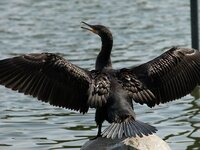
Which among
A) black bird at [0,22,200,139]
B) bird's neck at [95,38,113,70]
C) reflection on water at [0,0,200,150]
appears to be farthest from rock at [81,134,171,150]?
reflection on water at [0,0,200,150]

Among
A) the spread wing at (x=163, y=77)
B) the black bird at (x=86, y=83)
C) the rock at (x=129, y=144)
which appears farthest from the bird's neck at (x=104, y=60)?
the rock at (x=129, y=144)

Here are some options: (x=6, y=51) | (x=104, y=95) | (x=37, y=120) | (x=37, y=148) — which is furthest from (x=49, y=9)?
(x=104, y=95)

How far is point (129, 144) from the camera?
766 centimetres

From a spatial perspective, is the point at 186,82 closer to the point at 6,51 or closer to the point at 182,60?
the point at 182,60

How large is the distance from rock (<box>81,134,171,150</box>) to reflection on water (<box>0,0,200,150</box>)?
60.3 inches

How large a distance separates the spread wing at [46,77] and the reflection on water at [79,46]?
1445 mm

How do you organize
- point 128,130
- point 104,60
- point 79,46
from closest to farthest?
1. point 128,130
2. point 104,60
3. point 79,46

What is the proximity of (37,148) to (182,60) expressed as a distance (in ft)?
7.29

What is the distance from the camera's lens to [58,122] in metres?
10.6

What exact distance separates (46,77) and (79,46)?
24.5ft

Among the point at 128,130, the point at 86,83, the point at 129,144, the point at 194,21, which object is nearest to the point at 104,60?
the point at 86,83

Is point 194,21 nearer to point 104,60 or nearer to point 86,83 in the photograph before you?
point 104,60

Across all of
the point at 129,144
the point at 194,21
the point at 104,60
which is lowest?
the point at 129,144

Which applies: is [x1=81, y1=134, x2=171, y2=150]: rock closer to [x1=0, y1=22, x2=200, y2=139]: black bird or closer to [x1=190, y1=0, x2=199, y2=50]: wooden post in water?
[x1=0, y1=22, x2=200, y2=139]: black bird
